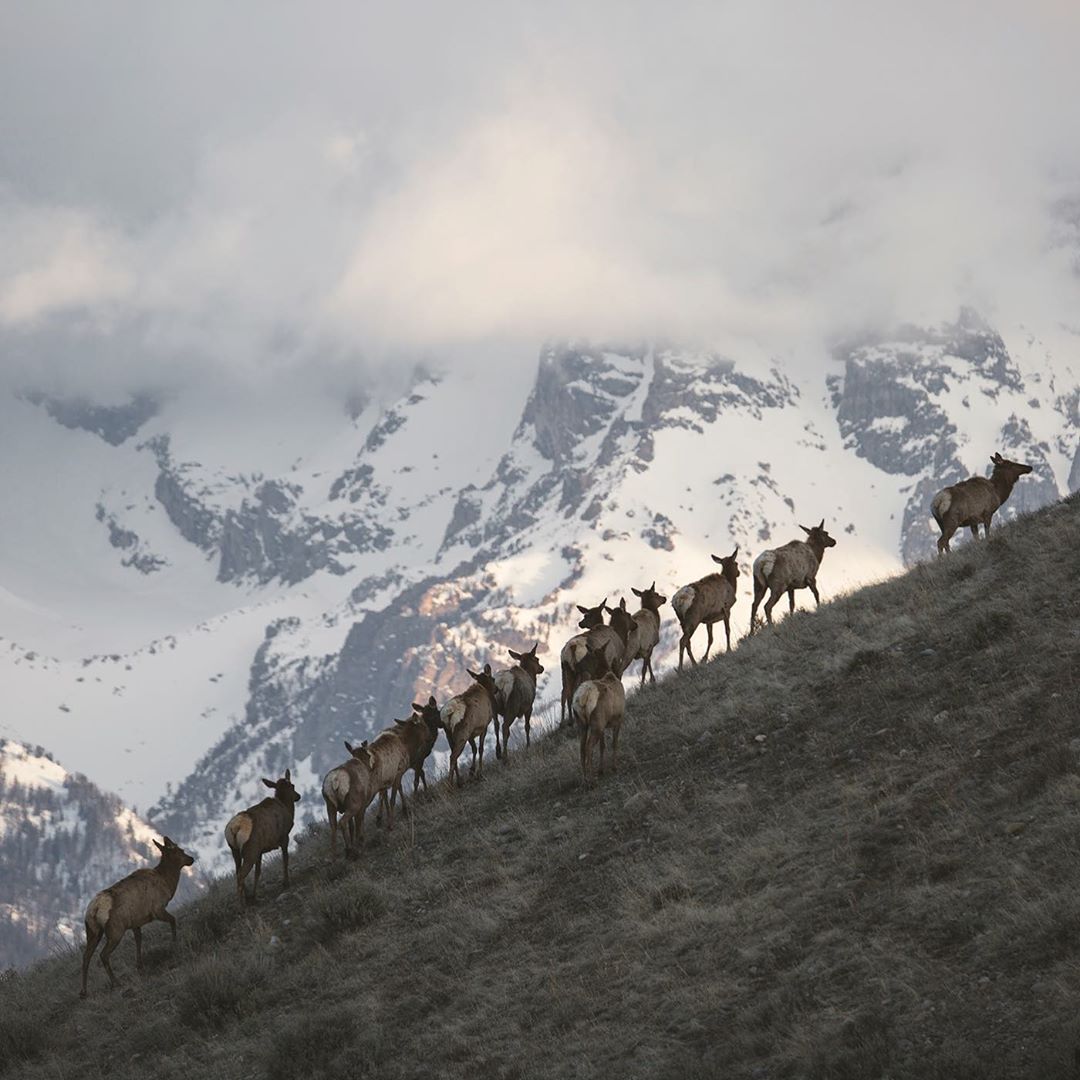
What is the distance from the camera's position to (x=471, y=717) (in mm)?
24891

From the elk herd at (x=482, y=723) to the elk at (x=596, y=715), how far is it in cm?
2

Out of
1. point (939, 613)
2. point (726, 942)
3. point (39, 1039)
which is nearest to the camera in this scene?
point (726, 942)

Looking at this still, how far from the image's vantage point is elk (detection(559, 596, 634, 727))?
25.2 m

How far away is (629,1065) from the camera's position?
44.4 ft

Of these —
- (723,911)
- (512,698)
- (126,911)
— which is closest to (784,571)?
(512,698)

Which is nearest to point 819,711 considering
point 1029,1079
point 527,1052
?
point 527,1052

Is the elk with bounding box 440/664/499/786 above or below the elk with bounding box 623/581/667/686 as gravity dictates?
below

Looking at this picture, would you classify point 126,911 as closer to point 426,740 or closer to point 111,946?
point 111,946

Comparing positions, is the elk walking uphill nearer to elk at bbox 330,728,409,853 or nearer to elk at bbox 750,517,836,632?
elk at bbox 330,728,409,853

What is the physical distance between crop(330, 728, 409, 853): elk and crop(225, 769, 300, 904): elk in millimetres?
840

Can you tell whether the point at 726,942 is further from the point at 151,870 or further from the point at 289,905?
the point at 151,870

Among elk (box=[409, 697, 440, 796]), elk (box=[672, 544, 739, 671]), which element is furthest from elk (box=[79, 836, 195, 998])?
elk (box=[672, 544, 739, 671])

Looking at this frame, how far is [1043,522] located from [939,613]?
422 cm

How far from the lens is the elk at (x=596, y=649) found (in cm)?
2523
